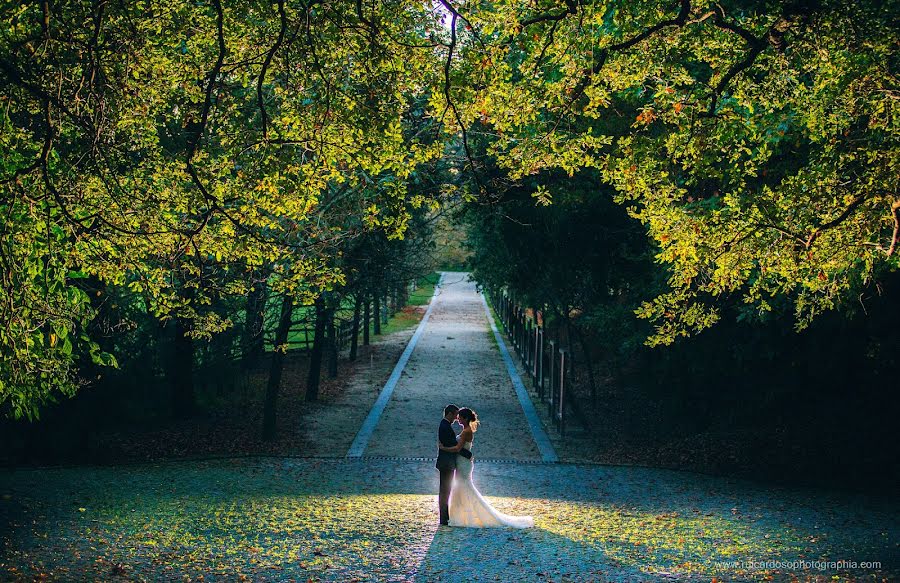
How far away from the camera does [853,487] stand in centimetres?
1166

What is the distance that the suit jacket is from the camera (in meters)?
8.79

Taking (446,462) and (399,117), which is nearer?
(399,117)

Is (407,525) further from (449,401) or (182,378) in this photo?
(449,401)

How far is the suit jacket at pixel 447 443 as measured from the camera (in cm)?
879

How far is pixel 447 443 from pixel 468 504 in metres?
0.77

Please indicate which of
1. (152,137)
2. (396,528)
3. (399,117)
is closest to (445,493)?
(396,528)

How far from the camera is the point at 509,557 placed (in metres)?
7.62

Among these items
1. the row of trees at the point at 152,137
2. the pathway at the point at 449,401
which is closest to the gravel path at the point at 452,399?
the pathway at the point at 449,401

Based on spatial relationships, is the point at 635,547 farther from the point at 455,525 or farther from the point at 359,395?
the point at 359,395

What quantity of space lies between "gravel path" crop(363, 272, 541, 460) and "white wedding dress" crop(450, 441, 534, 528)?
5049 millimetres

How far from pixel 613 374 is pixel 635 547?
1555 cm

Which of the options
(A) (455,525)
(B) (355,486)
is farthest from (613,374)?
(A) (455,525)

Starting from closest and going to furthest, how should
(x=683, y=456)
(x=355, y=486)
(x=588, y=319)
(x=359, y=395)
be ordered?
(x=355, y=486), (x=683, y=456), (x=588, y=319), (x=359, y=395)

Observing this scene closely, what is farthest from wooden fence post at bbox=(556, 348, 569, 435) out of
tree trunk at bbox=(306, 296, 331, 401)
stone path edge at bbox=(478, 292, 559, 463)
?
tree trunk at bbox=(306, 296, 331, 401)
